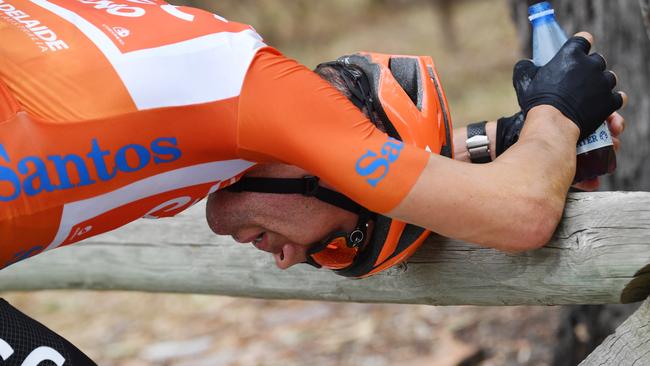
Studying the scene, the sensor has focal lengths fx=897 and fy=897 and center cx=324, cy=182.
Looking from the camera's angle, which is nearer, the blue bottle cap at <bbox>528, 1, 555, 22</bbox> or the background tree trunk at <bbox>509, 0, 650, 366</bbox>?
the blue bottle cap at <bbox>528, 1, 555, 22</bbox>

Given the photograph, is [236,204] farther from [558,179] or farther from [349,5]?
[349,5]

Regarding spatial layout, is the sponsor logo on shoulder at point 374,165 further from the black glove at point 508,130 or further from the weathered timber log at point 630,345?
the weathered timber log at point 630,345

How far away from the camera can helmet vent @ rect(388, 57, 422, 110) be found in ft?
7.55

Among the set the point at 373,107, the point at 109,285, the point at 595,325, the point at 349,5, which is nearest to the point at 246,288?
the point at 109,285

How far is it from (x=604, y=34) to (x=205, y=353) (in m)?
2.60

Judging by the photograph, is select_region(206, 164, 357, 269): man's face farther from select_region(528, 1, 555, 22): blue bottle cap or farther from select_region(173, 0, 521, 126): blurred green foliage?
Result: select_region(173, 0, 521, 126): blurred green foliage

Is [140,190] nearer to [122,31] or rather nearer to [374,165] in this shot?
[122,31]

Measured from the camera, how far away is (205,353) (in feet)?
15.8

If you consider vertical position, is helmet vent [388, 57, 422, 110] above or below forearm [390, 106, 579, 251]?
above

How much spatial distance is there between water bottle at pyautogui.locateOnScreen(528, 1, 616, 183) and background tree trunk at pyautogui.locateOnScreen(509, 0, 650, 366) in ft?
5.13

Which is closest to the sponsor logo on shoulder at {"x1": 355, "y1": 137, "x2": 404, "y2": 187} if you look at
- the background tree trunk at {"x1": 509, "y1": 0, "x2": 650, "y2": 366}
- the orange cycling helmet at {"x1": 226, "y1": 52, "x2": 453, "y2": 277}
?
the orange cycling helmet at {"x1": 226, "y1": 52, "x2": 453, "y2": 277}

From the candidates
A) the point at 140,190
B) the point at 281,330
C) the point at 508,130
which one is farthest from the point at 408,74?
the point at 281,330

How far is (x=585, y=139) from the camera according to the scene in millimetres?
2266

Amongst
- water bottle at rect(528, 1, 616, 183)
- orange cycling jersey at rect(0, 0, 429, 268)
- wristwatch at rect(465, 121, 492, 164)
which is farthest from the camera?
wristwatch at rect(465, 121, 492, 164)
